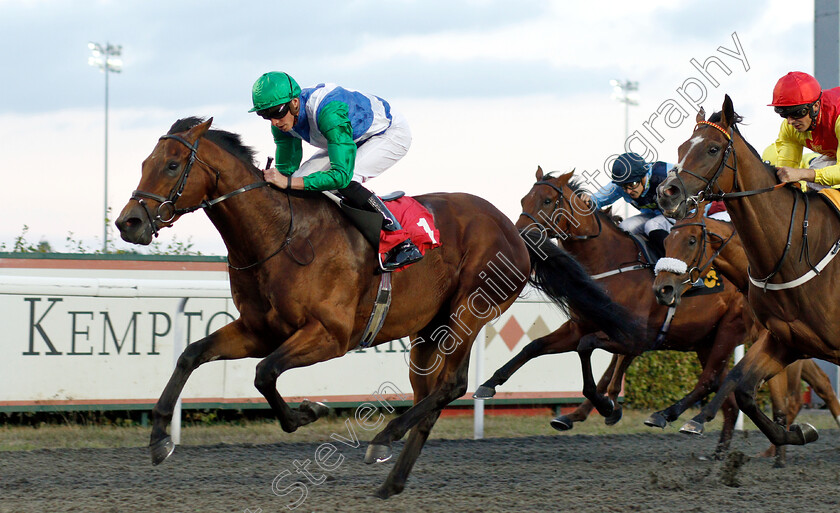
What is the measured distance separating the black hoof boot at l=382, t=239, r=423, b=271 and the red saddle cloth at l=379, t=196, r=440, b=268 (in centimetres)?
2

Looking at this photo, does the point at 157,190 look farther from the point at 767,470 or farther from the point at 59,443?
the point at 767,470

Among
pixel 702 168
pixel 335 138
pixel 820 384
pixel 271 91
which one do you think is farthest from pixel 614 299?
pixel 271 91

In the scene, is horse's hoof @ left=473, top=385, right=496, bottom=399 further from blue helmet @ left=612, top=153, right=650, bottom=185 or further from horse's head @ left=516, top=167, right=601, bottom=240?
blue helmet @ left=612, top=153, right=650, bottom=185

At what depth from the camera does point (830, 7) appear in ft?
30.6

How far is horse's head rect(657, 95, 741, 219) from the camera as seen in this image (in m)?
3.74

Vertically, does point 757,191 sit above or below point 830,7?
below

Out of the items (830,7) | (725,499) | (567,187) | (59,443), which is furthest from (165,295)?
(830,7)

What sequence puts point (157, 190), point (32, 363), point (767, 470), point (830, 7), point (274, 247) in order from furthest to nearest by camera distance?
point (830, 7)
point (32, 363)
point (767, 470)
point (274, 247)
point (157, 190)

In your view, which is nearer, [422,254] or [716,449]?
[422,254]

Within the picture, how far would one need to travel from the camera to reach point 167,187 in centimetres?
349

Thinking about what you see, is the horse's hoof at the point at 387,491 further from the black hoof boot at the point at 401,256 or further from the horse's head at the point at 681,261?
the horse's head at the point at 681,261

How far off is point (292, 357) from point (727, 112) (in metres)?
2.07

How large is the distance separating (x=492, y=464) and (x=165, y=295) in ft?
6.78

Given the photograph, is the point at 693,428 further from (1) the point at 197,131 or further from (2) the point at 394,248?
(1) the point at 197,131
